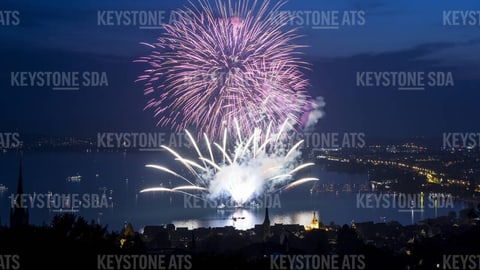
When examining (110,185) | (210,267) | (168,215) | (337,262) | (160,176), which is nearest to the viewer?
(210,267)

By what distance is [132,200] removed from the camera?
60500 millimetres

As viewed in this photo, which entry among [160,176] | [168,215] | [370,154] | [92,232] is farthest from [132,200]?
[92,232]

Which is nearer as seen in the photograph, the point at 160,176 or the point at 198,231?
the point at 198,231

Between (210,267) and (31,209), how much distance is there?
45.3 m

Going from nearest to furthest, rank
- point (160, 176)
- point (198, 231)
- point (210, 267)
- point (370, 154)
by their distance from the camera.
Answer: point (210, 267) → point (198, 231) → point (160, 176) → point (370, 154)

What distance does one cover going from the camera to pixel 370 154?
91.4 metres

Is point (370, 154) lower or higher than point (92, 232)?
higher

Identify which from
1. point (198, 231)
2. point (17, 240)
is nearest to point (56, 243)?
point (17, 240)

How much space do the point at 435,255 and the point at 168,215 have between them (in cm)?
3383

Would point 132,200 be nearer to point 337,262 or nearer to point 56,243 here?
point 337,262

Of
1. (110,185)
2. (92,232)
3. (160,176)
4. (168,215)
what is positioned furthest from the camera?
(160,176)

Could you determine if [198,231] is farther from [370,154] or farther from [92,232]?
[370,154]

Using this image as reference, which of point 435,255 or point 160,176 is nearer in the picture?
point 435,255

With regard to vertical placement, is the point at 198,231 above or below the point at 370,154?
below
